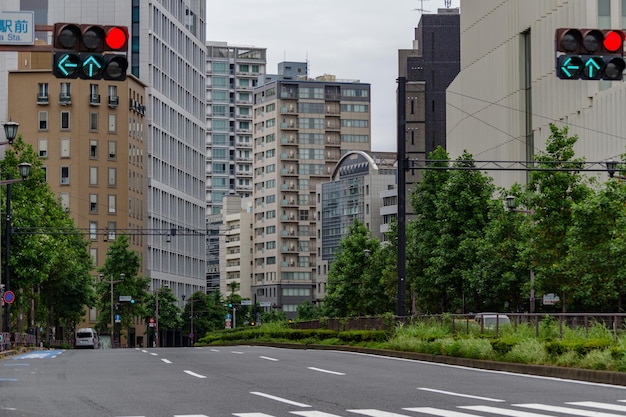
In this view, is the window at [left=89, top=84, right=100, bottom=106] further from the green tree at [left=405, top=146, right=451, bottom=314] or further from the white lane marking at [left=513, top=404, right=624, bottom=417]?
the white lane marking at [left=513, top=404, right=624, bottom=417]

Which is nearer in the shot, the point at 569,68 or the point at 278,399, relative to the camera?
the point at 278,399

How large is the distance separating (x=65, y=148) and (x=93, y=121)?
4.57 m

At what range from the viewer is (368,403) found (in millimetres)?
15945

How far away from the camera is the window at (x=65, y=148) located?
133962 mm

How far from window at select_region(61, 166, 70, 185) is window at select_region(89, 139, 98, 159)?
3221mm

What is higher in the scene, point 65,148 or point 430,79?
point 430,79

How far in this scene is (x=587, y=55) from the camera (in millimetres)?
17453

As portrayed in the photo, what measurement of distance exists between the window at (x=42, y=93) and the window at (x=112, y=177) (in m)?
11.0

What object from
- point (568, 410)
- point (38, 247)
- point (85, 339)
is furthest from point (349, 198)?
point (568, 410)

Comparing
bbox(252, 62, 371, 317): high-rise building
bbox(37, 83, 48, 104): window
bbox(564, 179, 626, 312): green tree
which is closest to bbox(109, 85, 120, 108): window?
bbox(37, 83, 48, 104): window

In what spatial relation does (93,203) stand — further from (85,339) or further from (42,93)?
(85,339)

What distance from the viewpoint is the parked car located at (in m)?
29.5

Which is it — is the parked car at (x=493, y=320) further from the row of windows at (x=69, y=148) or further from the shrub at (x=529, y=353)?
the row of windows at (x=69, y=148)

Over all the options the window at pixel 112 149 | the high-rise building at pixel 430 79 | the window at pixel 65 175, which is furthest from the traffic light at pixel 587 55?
the high-rise building at pixel 430 79
